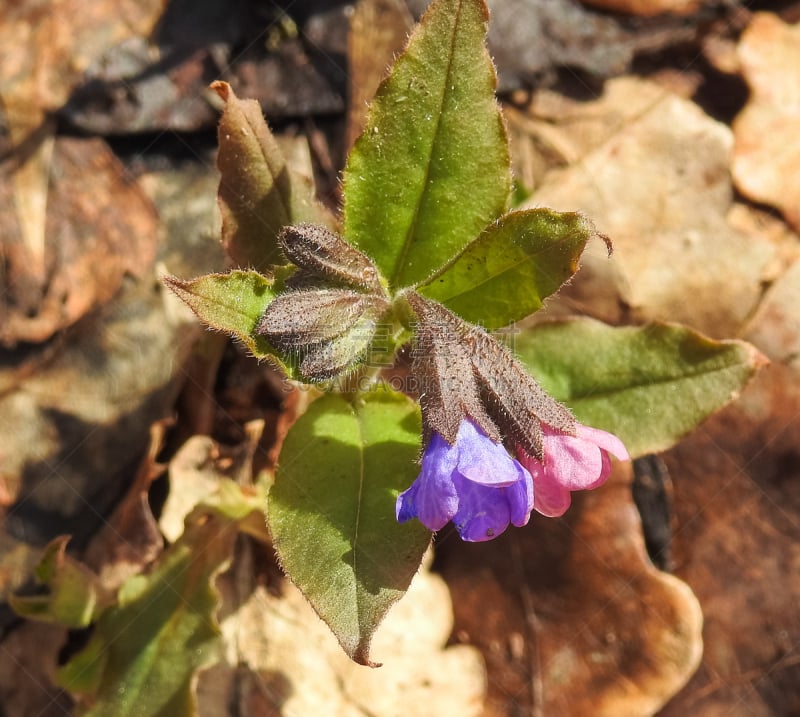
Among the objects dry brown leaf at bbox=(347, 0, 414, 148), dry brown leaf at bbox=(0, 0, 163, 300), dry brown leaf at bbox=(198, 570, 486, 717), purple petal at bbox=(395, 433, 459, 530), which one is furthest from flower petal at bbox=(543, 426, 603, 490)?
dry brown leaf at bbox=(0, 0, 163, 300)

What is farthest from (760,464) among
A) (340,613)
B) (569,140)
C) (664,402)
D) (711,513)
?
(340,613)

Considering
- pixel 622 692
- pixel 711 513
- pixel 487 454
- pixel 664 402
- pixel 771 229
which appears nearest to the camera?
pixel 487 454

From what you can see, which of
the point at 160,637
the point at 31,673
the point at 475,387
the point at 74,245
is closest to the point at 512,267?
the point at 475,387

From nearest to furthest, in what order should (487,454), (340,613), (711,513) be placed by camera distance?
(487,454) < (340,613) < (711,513)

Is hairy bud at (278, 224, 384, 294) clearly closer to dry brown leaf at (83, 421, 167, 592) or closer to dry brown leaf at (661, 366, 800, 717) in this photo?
dry brown leaf at (83, 421, 167, 592)

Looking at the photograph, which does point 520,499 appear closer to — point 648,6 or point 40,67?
point 648,6

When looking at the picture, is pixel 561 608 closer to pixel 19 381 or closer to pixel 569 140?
pixel 569 140
